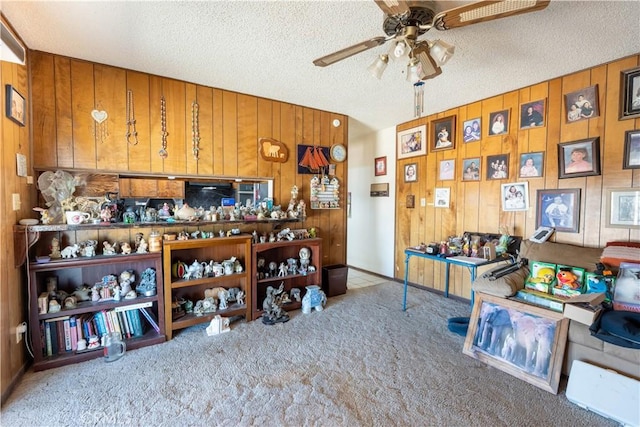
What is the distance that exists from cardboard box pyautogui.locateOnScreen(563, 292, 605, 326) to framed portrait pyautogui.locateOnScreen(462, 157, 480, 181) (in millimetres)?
1713

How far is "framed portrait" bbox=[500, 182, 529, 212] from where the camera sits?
293 centimetres

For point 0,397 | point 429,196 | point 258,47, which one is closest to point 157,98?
point 258,47

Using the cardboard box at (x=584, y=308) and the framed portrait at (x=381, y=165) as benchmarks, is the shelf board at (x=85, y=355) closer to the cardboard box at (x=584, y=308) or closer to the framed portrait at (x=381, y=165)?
the cardboard box at (x=584, y=308)

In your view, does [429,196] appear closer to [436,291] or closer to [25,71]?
[436,291]

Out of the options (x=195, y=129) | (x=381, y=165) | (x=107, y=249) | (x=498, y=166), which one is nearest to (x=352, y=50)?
(x=195, y=129)

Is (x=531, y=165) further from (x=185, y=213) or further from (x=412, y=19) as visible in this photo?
(x=185, y=213)

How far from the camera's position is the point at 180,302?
107 inches

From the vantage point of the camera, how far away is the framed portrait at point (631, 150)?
223cm

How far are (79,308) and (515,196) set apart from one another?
4.16m

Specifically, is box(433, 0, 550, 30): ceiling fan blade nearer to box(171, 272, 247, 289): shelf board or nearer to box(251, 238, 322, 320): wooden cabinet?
box(251, 238, 322, 320): wooden cabinet

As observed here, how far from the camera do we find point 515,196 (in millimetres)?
3006

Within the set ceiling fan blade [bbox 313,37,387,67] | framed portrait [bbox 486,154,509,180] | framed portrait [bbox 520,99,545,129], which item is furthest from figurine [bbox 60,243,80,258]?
framed portrait [bbox 520,99,545,129]

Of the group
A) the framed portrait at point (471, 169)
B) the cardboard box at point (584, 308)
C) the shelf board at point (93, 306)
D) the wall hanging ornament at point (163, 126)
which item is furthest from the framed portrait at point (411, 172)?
the shelf board at point (93, 306)

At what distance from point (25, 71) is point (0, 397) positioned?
224cm
